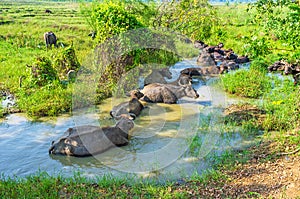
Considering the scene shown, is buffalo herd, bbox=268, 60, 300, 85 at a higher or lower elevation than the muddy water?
higher

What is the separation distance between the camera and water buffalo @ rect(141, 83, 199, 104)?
911 cm

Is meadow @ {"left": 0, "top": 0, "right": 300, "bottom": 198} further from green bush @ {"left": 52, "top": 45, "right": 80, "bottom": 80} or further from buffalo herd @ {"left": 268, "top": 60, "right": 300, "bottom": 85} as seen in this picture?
buffalo herd @ {"left": 268, "top": 60, "right": 300, "bottom": 85}

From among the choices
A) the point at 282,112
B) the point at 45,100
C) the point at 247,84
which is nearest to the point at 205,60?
the point at 247,84

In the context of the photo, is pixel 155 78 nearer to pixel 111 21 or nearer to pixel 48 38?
pixel 111 21

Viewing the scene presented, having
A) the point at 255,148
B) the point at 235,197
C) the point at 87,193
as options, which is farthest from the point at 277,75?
the point at 87,193

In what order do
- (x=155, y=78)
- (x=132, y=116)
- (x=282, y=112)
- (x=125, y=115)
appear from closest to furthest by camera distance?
1. (x=282, y=112)
2. (x=125, y=115)
3. (x=132, y=116)
4. (x=155, y=78)

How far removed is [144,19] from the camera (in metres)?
13.3

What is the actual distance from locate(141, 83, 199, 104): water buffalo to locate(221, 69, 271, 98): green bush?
1211 mm

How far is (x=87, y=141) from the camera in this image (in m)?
6.21

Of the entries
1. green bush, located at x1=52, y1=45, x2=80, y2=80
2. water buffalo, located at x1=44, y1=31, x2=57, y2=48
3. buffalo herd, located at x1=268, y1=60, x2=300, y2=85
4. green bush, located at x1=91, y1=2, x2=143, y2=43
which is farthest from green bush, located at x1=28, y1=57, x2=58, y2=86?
buffalo herd, located at x1=268, y1=60, x2=300, y2=85

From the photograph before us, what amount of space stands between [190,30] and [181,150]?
40.1 feet

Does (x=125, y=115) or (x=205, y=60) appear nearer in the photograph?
(x=125, y=115)

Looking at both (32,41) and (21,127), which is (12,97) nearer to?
(21,127)

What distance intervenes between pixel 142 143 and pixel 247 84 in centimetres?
443
